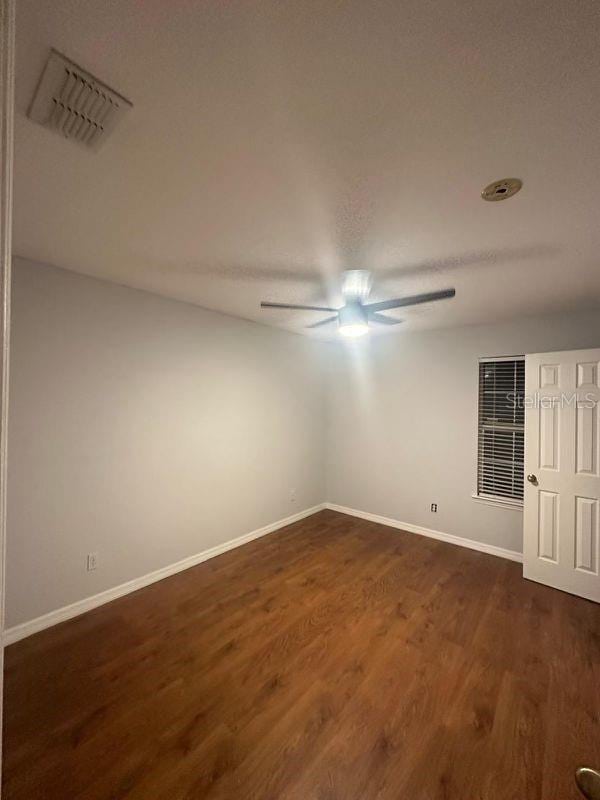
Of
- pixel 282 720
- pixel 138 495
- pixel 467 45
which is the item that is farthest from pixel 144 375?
pixel 467 45

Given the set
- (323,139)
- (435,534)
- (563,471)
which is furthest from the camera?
(435,534)

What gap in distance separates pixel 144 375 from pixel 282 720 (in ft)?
8.01

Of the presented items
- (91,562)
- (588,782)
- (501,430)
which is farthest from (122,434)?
(501,430)

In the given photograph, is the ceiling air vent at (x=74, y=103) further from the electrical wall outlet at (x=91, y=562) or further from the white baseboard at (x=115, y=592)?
the white baseboard at (x=115, y=592)

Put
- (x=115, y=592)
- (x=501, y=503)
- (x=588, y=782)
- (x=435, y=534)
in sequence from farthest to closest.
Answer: (x=435, y=534) → (x=501, y=503) → (x=115, y=592) → (x=588, y=782)

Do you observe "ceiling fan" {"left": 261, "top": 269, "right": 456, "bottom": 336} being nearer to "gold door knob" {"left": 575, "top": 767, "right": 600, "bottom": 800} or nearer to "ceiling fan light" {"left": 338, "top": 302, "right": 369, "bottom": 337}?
"ceiling fan light" {"left": 338, "top": 302, "right": 369, "bottom": 337}

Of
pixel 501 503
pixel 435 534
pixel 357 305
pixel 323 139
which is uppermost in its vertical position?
pixel 323 139

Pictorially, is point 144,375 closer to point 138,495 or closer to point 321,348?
point 138,495

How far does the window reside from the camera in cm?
354

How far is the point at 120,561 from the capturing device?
281cm

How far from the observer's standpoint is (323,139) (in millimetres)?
1257

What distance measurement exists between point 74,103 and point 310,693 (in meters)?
2.77

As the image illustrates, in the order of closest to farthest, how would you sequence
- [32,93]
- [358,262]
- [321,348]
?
[32,93]
[358,262]
[321,348]

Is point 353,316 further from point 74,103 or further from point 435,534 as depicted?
point 435,534
